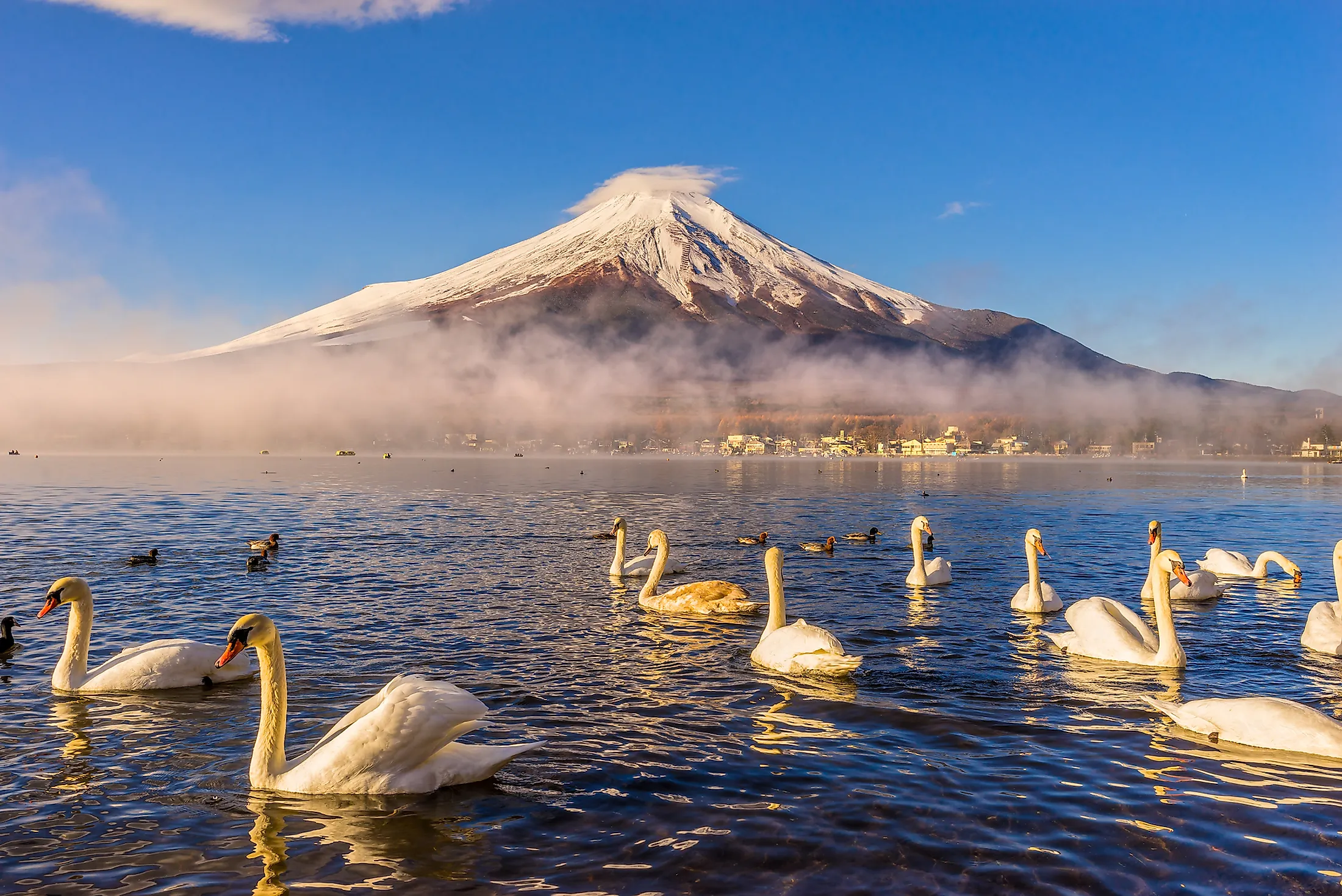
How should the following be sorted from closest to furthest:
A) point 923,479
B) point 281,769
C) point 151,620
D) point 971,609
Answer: point 281,769, point 151,620, point 971,609, point 923,479

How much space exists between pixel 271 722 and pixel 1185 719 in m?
10.2

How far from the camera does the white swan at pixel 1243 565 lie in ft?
80.2

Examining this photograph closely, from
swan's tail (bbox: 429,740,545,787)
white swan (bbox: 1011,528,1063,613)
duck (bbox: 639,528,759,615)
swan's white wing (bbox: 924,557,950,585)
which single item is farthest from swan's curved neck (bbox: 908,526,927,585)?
swan's tail (bbox: 429,740,545,787)

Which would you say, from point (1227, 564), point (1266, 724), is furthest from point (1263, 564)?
point (1266, 724)

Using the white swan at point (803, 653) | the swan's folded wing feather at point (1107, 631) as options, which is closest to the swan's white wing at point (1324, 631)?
the swan's folded wing feather at point (1107, 631)

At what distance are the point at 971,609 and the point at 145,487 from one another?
76.1 meters

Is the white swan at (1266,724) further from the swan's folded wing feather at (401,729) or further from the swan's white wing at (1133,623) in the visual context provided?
the swan's folded wing feather at (401,729)

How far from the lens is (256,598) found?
21.0 meters

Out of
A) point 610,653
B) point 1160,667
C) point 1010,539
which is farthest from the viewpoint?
point 1010,539

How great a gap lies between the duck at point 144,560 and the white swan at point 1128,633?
946 inches

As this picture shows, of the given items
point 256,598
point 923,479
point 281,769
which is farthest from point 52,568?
point 923,479

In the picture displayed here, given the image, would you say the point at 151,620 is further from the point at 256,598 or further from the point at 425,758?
the point at 425,758

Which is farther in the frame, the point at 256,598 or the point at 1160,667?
the point at 256,598

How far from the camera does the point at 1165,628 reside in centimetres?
1441
